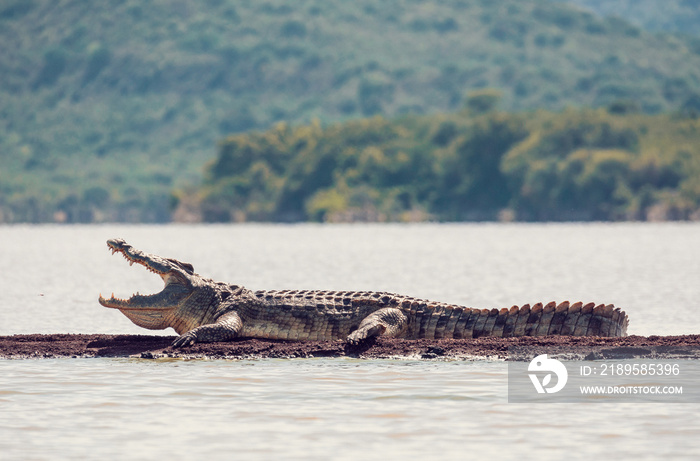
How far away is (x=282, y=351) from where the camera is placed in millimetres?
16281

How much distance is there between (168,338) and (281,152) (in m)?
150

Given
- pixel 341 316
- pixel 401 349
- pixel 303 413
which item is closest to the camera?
pixel 303 413

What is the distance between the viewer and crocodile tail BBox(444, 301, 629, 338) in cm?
1698

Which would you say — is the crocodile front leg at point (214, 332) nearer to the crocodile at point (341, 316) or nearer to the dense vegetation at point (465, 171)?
the crocodile at point (341, 316)

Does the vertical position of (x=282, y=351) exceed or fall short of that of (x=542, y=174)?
it falls short

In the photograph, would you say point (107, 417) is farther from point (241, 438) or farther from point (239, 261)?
point (239, 261)

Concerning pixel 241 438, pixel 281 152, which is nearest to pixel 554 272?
pixel 241 438

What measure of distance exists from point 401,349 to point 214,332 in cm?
254

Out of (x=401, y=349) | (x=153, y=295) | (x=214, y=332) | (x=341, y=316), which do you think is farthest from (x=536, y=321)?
(x=153, y=295)

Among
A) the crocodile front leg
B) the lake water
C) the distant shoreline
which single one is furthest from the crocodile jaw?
the lake water

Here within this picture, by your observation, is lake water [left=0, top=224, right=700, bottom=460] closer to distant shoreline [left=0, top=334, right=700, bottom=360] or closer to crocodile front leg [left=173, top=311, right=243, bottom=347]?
distant shoreline [left=0, top=334, right=700, bottom=360]

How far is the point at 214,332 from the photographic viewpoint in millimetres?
16875

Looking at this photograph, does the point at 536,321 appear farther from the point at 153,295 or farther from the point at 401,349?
the point at 153,295

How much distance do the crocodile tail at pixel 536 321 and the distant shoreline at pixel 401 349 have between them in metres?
0.32
